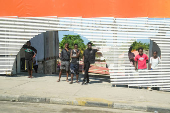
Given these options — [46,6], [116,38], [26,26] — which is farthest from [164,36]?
[26,26]

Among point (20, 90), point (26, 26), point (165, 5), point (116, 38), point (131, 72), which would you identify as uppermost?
point (165, 5)

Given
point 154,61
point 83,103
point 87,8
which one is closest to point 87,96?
point 83,103

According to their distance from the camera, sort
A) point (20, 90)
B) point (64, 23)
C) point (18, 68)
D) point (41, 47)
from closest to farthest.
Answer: point (20, 90) → point (64, 23) → point (18, 68) → point (41, 47)

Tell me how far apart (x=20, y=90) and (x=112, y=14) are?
4543 millimetres

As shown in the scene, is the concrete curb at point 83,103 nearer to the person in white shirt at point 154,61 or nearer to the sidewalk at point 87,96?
the sidewalk at point 87,96

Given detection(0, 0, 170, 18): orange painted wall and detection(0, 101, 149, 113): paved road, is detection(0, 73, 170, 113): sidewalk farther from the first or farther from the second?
detection(0, 0, 170, 18): orange painted wall

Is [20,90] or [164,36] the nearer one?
[20,90]

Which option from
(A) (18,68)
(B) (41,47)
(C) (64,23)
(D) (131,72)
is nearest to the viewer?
(D) (131,72)

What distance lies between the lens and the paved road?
5.56 metres

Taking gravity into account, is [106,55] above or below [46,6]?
below

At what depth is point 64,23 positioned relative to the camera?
9156 millimetres

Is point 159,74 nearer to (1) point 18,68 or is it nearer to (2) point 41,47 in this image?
(1) point 18,68

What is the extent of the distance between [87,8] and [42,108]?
15.4ft

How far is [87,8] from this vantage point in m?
8.87
